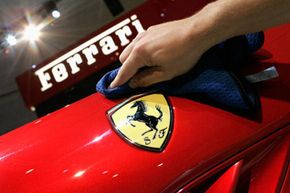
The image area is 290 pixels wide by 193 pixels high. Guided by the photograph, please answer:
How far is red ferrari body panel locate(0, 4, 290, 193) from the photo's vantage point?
0.43m

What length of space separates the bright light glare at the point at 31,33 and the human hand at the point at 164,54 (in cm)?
386

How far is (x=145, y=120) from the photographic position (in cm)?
48

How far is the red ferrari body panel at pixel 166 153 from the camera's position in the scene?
1.41 ft

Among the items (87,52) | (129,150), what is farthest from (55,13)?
(129,150)

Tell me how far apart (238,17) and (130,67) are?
0.17m

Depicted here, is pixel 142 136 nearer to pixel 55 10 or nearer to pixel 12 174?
pixel 12 174

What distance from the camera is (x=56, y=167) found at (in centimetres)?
44

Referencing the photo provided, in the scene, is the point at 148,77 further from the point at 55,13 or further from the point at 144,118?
the point at 55,13

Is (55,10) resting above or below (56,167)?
above

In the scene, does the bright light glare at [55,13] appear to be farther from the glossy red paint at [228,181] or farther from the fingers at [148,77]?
the glossy red paint at [228,181]

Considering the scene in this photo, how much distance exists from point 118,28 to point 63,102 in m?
0.69

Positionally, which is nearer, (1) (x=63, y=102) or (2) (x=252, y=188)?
(2) (x=252, y=188)

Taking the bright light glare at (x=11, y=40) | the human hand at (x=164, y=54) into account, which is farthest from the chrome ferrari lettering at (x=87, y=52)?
the human hand at (x=164, y=54)

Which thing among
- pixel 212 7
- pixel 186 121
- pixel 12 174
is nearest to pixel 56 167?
pixel 12 174
